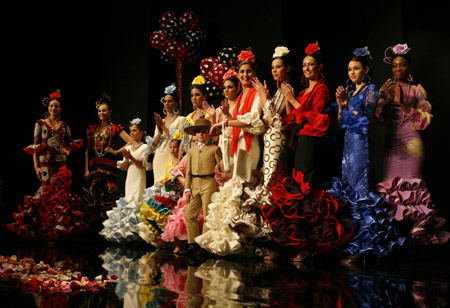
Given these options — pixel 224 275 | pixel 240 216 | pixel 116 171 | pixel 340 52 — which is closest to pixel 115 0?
pixel 116 171

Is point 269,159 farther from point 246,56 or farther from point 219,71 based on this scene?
point 219,71

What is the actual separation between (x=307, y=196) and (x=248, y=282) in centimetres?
121

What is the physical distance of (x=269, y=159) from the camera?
531 centimetres

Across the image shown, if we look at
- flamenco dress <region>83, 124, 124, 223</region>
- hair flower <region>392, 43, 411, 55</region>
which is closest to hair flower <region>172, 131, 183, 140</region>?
flamenco dress <region>83, 124, 124, 223</region>

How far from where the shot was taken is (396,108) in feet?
18.0

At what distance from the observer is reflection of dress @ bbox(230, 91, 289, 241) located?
5.14m

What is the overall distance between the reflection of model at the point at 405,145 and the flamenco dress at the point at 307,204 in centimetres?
66

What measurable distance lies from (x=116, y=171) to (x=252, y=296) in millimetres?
4611

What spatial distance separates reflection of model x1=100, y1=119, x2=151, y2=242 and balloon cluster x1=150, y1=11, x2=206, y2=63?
1.02 meters

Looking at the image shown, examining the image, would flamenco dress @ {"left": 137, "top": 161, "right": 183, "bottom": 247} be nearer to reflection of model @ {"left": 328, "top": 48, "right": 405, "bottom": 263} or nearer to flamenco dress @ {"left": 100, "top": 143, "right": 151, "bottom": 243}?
flamenco dress @ {"left": 100, "top": 143, "right": 151, "bottom": 243}

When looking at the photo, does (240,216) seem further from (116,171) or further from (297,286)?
(116,171)

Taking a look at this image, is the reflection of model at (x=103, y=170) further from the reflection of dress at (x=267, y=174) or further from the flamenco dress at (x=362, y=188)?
the flamenco dress at (x=362, y=188)

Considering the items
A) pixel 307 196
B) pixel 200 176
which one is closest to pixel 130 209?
pixel 200 176

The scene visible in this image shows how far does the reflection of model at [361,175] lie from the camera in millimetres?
4824
